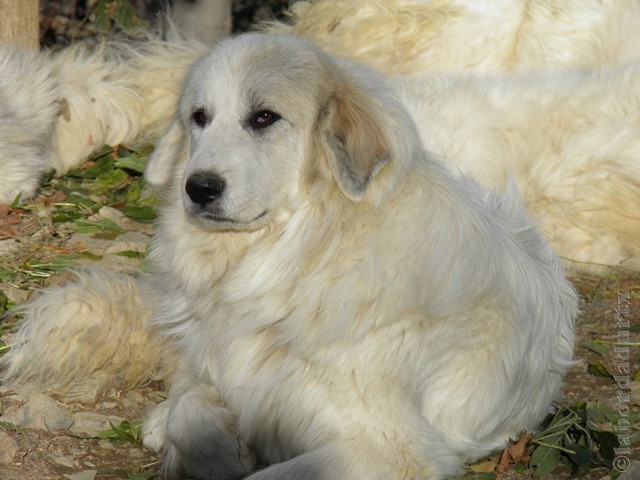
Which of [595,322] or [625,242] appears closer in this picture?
[595,322]

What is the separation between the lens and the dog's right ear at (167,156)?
4.12 metres

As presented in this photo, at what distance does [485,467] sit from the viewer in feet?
12.2

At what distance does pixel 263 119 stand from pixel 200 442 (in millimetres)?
1222

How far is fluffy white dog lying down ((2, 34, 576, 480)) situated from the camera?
346cm

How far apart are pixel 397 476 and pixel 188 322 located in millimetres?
1157

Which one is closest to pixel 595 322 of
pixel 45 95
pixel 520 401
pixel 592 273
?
pixel 592 273

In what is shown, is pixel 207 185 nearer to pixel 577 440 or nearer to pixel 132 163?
pixel 577 440

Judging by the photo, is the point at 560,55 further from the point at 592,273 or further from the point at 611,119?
the point at 592,273

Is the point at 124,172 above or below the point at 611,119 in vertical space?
below

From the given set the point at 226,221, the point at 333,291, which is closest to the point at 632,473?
the point at 333,291

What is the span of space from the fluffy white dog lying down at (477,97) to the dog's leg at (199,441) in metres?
1.90

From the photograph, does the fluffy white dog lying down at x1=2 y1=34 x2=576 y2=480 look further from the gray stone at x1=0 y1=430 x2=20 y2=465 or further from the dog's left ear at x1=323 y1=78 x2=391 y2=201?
the gray stone at x1=0 y1=430 x2=20 y2=465

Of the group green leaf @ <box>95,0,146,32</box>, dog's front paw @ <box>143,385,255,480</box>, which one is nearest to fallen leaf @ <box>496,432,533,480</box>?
dog's front paw @ <box>143,385,255,480</box>

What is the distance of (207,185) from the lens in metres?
3.51
